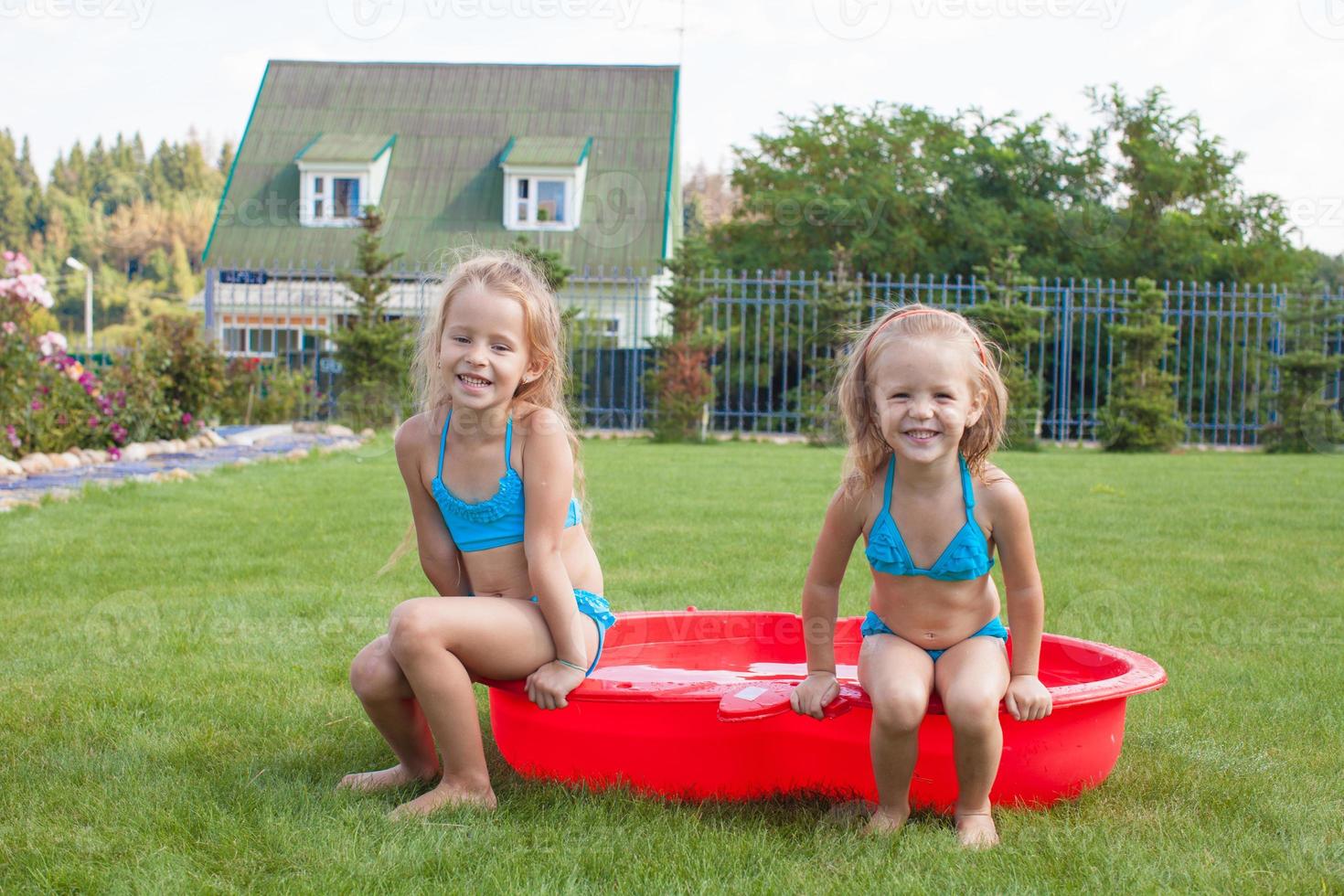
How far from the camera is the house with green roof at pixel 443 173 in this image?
21734 millimetres

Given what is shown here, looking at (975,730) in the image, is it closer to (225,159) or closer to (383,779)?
(383,779)

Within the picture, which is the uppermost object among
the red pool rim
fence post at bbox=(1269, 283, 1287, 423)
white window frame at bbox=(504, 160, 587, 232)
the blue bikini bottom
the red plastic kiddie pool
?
white window frame at bbox=(504, 160, 587, 232)

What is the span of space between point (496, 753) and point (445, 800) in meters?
0.46

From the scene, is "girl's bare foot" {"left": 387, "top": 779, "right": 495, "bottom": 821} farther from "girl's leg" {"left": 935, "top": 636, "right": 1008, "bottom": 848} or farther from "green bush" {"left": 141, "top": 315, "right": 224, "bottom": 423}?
"green bush" {"left": 141, "top": 315, "right": 224, "bottom": 423}

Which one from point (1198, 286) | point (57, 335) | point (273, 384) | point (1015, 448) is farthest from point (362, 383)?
point (1198, 286)

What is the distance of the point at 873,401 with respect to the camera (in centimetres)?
253

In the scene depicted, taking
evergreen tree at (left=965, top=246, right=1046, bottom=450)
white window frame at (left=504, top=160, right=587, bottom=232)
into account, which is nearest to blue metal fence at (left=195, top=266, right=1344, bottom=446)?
evergreen tree at (left=965, top=246, right=1046, bottom=450)

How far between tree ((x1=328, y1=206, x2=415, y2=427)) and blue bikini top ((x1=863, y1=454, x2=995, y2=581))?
12.6 meters

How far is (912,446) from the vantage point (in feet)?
7.80

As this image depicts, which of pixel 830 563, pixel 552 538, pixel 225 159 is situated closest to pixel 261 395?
pixel 552 538

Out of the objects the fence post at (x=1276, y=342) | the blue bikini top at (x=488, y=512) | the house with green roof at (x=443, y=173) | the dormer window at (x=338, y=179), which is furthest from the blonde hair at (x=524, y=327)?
the dormer window at (x=338, y=179)

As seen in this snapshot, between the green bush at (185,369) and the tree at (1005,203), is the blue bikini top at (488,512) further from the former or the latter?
the tree at (1005,203)

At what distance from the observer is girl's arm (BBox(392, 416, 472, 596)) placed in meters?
2.74

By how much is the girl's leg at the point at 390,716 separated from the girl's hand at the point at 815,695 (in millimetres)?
825
